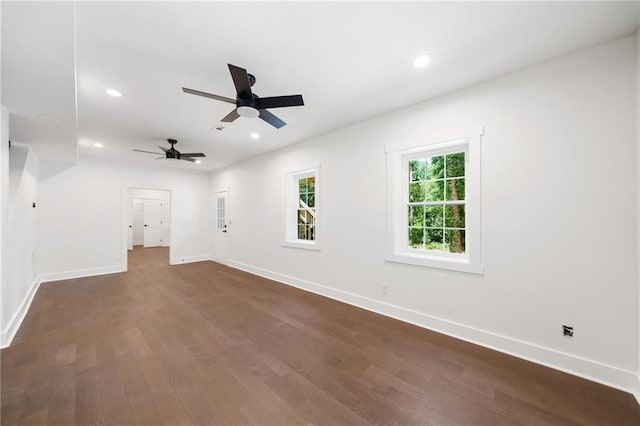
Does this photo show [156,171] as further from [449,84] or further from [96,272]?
[449,84]

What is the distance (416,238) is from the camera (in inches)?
125

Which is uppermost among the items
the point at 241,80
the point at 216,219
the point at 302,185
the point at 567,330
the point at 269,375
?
the point at 241,80

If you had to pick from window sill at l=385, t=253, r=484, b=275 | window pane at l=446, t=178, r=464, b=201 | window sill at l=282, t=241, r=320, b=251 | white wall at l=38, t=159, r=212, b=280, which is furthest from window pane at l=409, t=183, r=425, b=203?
white wall at l=38, t=159, r=212, b=280

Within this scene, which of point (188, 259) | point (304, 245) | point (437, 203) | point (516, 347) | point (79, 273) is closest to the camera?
point (516, 347)

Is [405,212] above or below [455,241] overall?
above

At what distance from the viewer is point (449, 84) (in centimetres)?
254

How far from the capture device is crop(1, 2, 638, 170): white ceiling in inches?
62.9

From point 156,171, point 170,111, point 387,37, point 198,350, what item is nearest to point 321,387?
point 198,350

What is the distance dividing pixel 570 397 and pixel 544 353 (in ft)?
1.41

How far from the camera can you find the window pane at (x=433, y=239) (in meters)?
2.97

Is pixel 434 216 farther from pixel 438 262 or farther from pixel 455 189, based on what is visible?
pixel 438 262

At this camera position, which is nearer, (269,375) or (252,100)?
(269,375)

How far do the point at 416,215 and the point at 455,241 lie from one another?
554 mm

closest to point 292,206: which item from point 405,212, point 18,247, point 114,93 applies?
point 405,212
